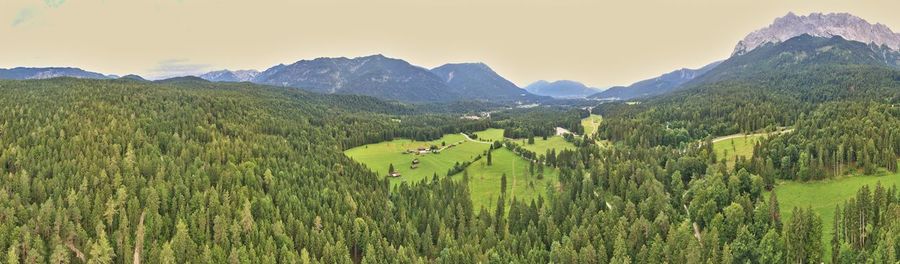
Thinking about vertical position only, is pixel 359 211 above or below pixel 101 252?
below

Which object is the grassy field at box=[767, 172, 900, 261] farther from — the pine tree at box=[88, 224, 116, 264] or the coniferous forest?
the pine tree at box=[88, 224, 116, 264]

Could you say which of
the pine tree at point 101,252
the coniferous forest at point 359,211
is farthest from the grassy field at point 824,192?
the pine tree at point 101,252

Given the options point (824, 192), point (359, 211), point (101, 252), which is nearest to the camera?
point (101, 252)

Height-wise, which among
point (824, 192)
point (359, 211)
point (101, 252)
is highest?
point (824, 192)

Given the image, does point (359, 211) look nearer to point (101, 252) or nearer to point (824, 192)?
point (101, 252)

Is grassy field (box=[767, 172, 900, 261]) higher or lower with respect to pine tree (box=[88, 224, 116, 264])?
higher

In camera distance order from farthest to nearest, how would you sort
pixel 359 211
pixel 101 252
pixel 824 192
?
pixel 359 211, pixel 824 192, pixel 101 252

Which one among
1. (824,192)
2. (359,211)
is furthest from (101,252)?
(824,192)

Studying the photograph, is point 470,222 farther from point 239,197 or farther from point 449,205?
point 239,197

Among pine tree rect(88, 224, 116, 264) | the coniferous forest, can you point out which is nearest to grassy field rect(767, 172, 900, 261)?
the coniferous forest

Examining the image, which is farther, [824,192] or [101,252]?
[824,192]
